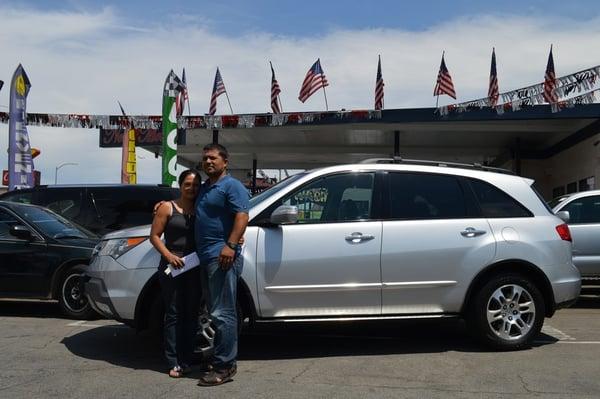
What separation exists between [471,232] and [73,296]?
17.0ft

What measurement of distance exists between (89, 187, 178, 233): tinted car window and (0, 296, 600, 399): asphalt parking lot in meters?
2.17

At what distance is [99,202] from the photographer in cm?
991

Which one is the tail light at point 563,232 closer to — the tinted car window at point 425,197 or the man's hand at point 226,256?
the tinted car window at point 425,197

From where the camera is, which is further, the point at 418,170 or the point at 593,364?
the point at 418,170

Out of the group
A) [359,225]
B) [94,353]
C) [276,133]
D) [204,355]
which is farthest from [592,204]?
[276,133]

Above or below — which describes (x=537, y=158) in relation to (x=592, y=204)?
above

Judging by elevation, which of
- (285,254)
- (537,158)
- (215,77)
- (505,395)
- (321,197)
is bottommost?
(505,395)

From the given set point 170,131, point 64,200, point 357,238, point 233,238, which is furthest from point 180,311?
point 170,131

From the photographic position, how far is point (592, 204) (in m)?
9.78

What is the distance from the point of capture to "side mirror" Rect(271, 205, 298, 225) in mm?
5711

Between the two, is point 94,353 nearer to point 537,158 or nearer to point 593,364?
point 593,364

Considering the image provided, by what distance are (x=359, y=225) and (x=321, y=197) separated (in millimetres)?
481

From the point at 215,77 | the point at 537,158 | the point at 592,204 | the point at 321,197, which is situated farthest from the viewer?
the point at 537,158

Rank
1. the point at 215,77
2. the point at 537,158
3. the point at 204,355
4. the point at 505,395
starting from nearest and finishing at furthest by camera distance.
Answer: the point at 505,395
the point at 204,355
the point at 215,77
the point at 537,158
